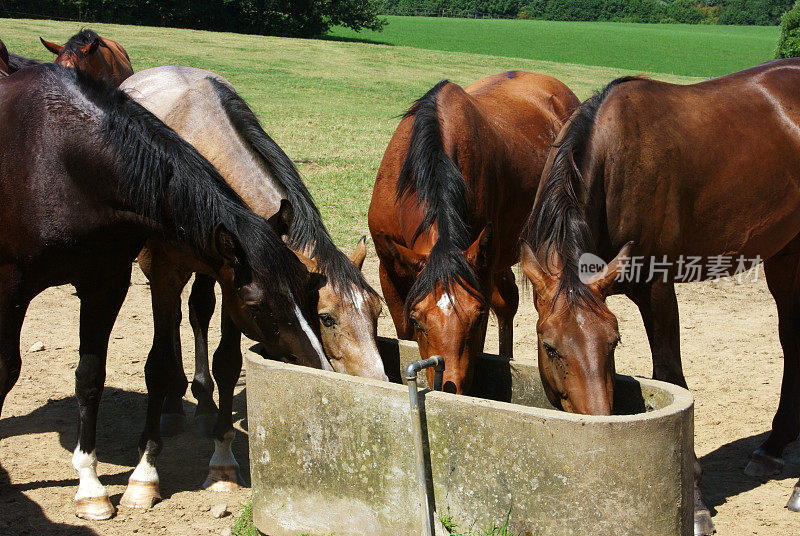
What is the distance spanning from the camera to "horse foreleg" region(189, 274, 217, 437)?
4855 millimetres

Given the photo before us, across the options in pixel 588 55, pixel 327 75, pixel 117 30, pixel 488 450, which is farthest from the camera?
pixel 588 55

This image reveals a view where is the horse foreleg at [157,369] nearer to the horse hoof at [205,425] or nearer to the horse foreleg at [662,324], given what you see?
the horse hoof at [205,425]

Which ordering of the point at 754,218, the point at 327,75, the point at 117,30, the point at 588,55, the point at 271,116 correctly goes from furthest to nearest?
the point at 588,55, the point at 117,30, the point at 327,75, the point at 271,116, the point at 754,218

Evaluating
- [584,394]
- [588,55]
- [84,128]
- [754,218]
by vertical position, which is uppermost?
[84,128]

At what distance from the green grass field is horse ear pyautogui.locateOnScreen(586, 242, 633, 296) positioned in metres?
36.8

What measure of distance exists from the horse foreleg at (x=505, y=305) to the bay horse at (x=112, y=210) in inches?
99.7

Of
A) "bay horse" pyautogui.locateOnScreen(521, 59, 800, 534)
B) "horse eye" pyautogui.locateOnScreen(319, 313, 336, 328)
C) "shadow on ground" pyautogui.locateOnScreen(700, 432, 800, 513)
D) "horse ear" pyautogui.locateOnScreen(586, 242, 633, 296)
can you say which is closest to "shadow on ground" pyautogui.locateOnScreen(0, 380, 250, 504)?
"horse eye" pyautogui.locateOnScreen(319, 313, 336, 328)

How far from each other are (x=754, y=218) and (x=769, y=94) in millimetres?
844

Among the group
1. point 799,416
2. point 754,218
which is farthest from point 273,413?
point 799,416

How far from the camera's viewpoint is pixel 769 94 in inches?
182

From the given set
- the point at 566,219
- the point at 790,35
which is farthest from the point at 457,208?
the point at 790,35

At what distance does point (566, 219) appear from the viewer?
3.37 metres

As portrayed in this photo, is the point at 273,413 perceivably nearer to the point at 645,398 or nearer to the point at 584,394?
the point at 584,394

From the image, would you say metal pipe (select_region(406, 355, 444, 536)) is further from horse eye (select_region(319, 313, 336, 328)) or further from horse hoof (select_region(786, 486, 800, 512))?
horse hoof (select_region(786, 486, 800, 512))
